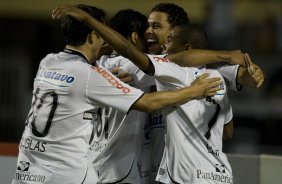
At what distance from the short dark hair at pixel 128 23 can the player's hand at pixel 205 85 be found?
825 millimetres

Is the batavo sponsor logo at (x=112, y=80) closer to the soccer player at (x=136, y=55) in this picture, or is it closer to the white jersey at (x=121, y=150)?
the soccer player at (x=136, y=55)

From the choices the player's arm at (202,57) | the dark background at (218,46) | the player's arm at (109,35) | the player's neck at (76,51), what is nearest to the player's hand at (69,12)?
the player's arm at (109,35)

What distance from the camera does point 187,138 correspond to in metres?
5.03

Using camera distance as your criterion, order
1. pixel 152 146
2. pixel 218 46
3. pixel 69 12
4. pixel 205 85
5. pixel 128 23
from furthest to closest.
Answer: pixel 218 46, pixel 128 23, pixel 152 146, pixel 205 85, pixel 69 12

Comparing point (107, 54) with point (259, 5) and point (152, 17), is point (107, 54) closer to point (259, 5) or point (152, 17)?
point (152, 17)

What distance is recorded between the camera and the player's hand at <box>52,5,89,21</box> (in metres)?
4.67

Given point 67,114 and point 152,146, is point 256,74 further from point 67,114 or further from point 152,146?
point 67,114

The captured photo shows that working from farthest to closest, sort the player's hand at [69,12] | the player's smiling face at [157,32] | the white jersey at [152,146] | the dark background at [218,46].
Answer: the dark background at [218,46]
the player's smiling face at [157,32]
the white jersey at [152,146]
the player's hand at [69,12]

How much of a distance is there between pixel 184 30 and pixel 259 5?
8.19 m

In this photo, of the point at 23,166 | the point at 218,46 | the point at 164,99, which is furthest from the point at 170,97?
the point at 218,46

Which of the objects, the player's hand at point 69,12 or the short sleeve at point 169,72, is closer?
the player's hand at point 69,12

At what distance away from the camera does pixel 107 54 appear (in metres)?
5.73

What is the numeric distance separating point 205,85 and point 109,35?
589mm

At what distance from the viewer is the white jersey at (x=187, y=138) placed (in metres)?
5.02
